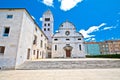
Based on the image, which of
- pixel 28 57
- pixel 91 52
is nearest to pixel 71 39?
pixel 28 57

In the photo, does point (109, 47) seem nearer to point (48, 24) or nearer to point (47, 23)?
point (48, 24)

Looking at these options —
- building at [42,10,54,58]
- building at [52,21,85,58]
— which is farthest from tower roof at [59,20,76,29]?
building at [42,10,54,58]

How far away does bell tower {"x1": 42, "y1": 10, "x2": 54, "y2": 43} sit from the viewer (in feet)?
126

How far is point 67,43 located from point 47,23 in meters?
15.7

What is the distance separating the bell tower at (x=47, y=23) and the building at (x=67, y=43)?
33.6 ft

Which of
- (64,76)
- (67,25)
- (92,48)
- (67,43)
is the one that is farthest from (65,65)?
(92,48)

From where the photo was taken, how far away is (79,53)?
26.6 metres

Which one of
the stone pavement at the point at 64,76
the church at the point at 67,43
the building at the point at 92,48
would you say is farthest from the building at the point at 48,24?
the stone pavement at the point at 64,76

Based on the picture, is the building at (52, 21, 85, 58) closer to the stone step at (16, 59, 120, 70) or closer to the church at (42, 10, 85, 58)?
the church at (42, 10, 85, 58)

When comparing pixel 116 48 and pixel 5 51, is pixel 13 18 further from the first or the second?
pixel 116 48

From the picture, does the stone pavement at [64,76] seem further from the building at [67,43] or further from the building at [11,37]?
the building at [67,43]

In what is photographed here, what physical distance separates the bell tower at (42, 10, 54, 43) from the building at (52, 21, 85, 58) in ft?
33.6

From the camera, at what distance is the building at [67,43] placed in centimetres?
2684

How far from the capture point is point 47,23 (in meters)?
39.3
